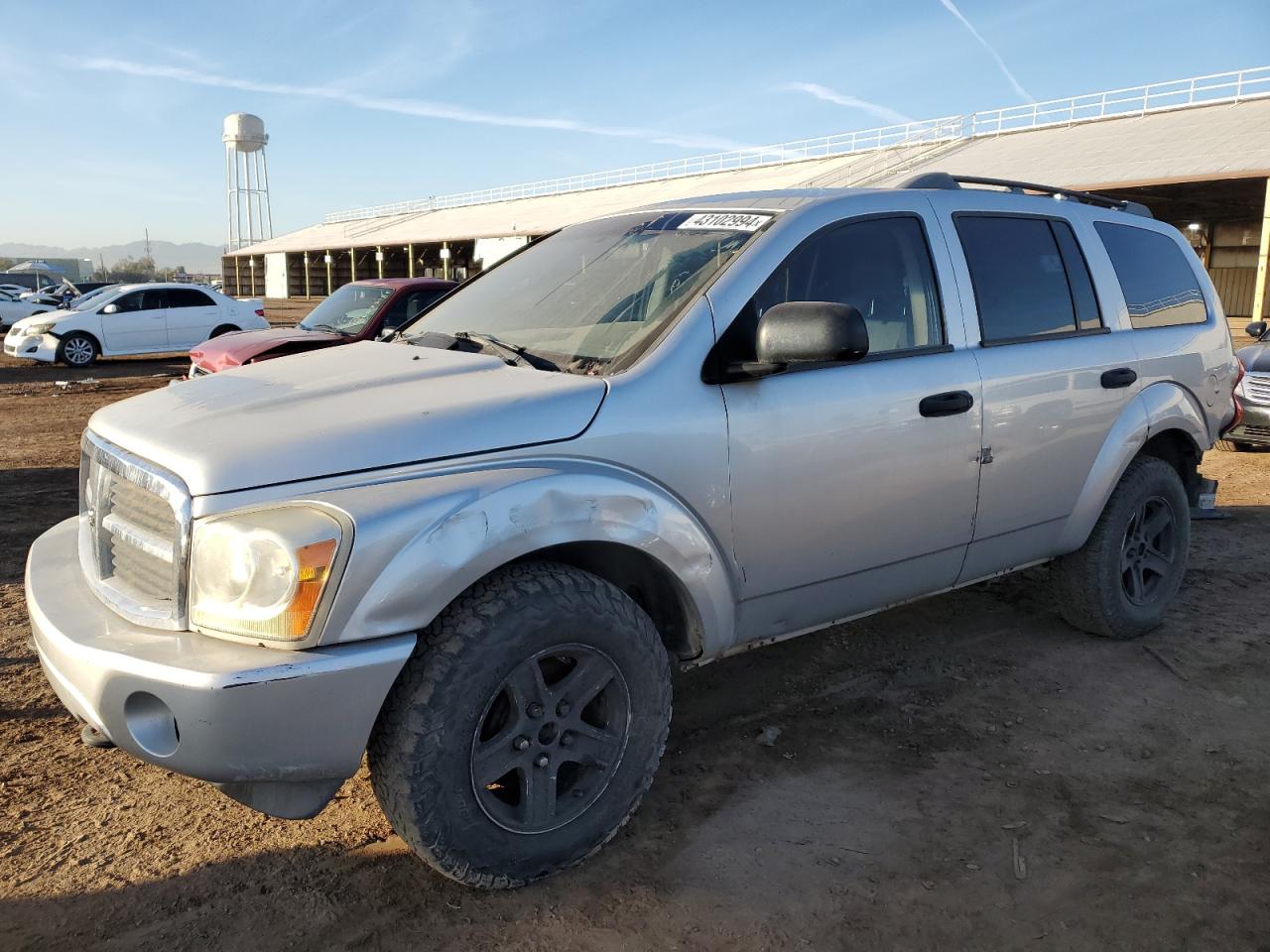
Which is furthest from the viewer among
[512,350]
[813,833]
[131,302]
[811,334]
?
[131,302]

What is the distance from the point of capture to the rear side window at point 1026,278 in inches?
Answer: 148

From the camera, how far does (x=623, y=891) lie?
8.87 ft

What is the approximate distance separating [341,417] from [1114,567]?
346cm

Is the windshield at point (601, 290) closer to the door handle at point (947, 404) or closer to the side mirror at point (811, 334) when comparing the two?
the side mirror at point (811, 334)

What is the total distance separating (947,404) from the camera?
344 cm

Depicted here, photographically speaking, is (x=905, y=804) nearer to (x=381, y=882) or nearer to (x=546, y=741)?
(x=546, y=741)

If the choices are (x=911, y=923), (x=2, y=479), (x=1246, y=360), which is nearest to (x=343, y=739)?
(x=911, y=923)

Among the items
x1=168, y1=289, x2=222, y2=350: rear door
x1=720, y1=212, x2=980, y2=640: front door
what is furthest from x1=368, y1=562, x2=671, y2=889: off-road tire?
x1=168, y1=289, x2=222, y2=350: rear door

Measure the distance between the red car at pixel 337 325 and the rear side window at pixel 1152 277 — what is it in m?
6.33

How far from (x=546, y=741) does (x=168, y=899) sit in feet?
3.55

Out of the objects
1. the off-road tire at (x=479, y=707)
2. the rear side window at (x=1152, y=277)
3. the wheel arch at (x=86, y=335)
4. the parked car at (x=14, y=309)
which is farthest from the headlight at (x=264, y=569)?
the parked car at (x=14, y=309)

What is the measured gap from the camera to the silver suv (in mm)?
2281

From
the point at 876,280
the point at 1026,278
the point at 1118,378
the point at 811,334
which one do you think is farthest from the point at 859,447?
the point at 1118,378

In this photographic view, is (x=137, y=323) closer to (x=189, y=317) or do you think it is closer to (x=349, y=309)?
(x=189, y=317)
